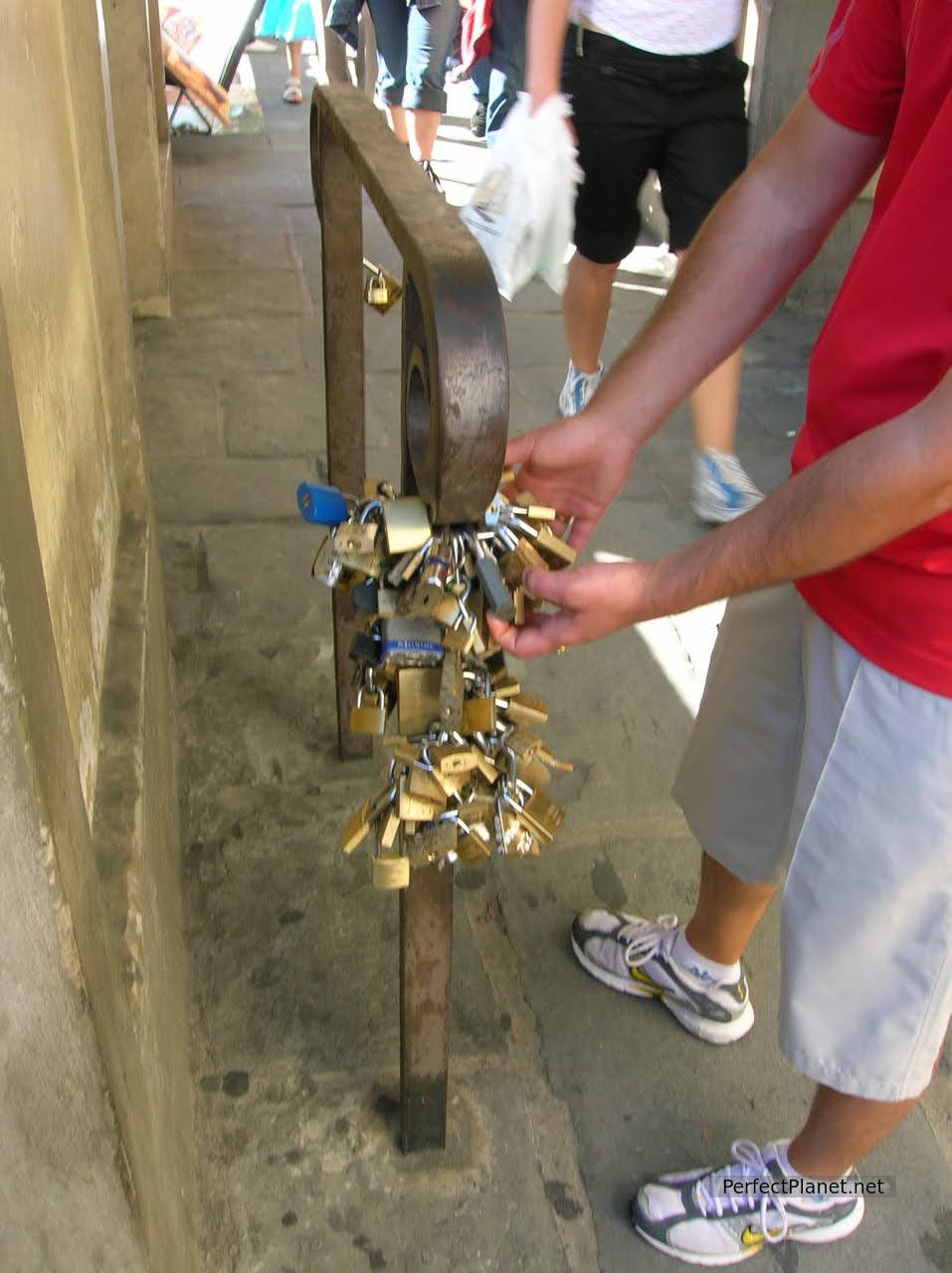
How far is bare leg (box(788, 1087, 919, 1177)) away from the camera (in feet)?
4.55

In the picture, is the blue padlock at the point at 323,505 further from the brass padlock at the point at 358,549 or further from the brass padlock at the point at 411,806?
the brass padlock at the point at 411,806

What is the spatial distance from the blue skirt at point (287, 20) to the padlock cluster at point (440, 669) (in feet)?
21.6

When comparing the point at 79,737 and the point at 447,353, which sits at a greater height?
the point at 447,353

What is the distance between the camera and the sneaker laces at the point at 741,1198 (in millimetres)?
1542

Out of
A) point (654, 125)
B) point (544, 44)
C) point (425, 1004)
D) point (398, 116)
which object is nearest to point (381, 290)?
point (425, 1004)

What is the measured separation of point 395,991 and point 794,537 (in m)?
1.06

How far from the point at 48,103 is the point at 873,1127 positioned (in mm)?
1593

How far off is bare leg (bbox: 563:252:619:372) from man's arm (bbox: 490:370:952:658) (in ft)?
7.24

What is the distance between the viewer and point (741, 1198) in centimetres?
155

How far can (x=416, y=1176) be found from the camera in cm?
158

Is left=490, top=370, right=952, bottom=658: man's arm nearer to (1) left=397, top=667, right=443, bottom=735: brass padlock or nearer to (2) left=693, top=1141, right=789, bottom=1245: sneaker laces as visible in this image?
(1) left=397, top=667, right=443, bottom=735: brass padlock

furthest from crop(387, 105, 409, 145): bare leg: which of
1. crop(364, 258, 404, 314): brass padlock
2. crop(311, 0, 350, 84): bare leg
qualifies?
crop(364, 258, 404, 314): brass padlock

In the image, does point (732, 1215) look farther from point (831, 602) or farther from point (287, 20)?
point (287, 20)

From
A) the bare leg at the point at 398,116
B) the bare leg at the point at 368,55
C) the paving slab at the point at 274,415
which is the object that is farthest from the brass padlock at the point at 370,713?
the bare leg at the point at 368,55
